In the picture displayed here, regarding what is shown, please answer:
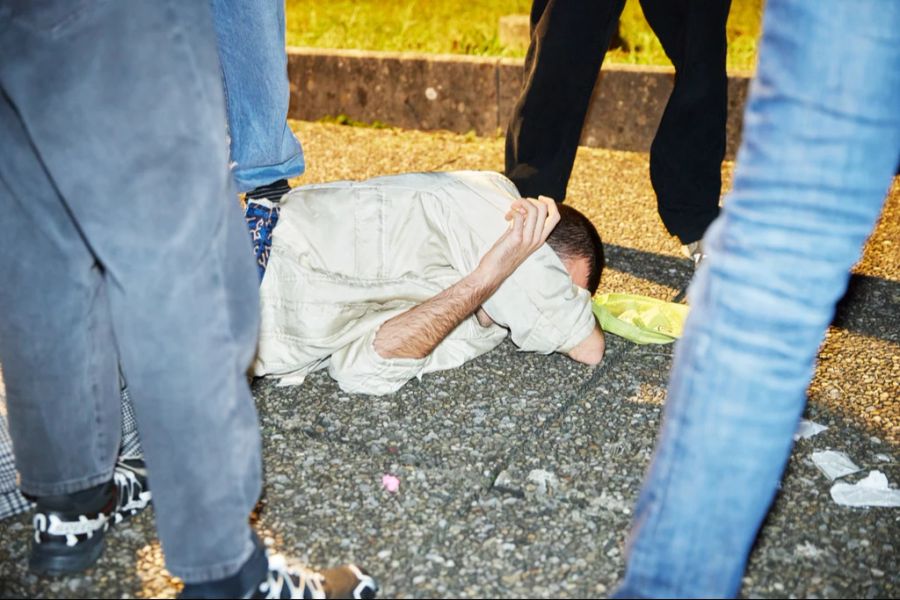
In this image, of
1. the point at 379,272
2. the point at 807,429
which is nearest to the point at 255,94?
the point at 379,272

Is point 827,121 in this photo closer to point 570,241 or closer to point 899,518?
point 899,518

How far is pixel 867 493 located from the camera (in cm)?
224

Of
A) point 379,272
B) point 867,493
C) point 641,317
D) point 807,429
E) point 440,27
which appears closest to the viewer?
point 867,493

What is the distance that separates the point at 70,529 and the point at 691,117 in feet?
7.72

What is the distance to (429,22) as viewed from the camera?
20.3 ft

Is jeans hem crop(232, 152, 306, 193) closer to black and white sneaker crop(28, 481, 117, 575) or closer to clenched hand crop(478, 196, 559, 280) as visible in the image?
clenched hand crop(478, 196, 559, 280)

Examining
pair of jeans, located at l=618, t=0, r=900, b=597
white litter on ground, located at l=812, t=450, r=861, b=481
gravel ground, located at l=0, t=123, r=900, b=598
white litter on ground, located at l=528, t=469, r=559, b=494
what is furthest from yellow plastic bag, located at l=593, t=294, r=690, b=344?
pair of jeans, located at l=618, t=0, r=900, b=597

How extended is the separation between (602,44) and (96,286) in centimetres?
218

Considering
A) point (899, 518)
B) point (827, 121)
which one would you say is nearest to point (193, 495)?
point (827, 121)

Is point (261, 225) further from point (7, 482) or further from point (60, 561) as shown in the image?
point (60, 561)

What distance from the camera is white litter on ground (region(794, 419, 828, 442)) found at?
8.18ft

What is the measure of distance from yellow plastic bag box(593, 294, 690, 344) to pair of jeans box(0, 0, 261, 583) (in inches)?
64.6

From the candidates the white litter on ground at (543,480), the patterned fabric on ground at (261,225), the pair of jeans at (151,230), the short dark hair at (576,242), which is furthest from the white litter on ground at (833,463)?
the patterned fabric on ground at (261,225)

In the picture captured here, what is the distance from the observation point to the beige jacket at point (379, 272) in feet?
8.89
